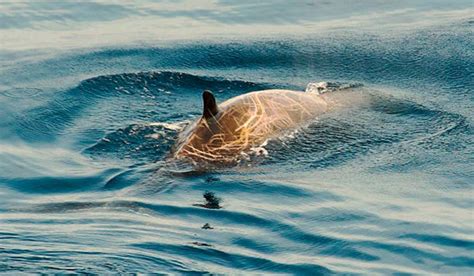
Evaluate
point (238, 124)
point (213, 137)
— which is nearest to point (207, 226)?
point (213, 137)

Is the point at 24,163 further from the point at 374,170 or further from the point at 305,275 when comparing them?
the point at 305,275

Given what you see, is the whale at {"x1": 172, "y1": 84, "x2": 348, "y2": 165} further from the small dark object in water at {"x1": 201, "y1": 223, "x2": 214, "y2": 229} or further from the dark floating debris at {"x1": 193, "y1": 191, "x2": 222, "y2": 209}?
the small dark object in water at {"x1": 201, "y1": 223, "x2": 214, "y2": 229}

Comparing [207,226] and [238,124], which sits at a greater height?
[238,124]

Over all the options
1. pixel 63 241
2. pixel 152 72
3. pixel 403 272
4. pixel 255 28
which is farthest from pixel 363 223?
pixel 255 28

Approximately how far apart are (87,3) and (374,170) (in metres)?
10.2

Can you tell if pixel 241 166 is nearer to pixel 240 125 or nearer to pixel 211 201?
pixel 240 125

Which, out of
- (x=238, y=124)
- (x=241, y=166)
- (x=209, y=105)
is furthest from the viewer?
(x=238, y=124)

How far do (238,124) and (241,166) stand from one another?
2.11 ft

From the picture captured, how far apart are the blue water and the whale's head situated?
0.24 metres

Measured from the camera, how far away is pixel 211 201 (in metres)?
10.5

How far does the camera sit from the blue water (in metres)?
9.10

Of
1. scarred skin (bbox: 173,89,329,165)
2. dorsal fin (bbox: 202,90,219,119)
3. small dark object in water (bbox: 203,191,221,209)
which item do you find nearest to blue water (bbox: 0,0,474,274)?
small dark object in water (bbox: 203,191,221,209)

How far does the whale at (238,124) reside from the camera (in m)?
11.5

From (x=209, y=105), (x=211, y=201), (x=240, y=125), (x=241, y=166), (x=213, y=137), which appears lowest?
(x=211, y=201)
